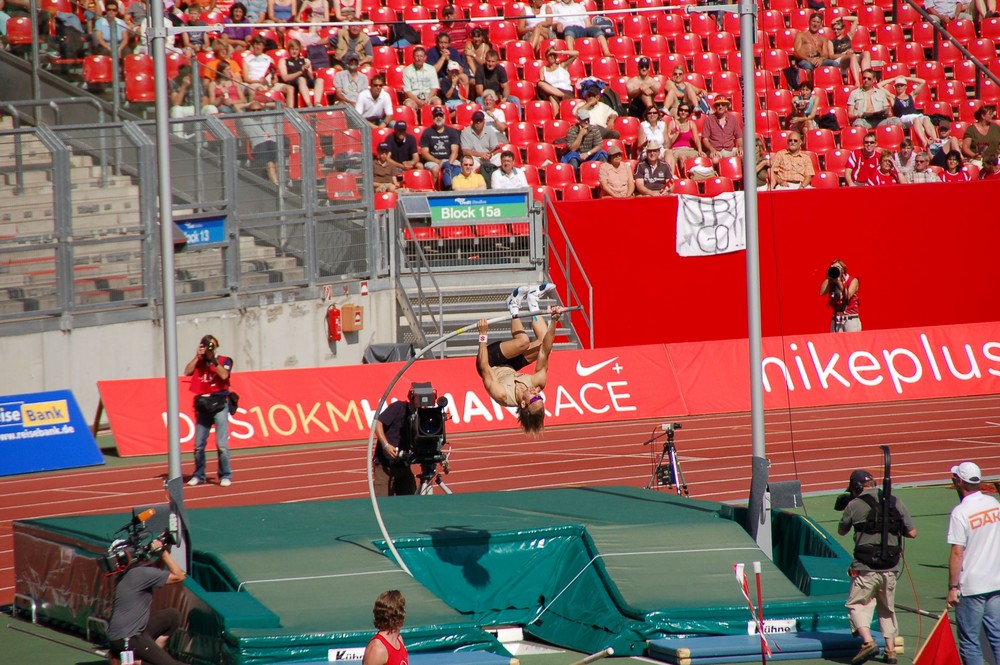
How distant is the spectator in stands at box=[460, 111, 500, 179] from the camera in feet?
72.2

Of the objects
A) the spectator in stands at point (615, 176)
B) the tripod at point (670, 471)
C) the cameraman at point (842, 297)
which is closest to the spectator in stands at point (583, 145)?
the spectator in stands at point (615, 176)

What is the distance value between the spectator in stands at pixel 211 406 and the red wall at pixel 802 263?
790 centimetres

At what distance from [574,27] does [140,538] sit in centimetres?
1747

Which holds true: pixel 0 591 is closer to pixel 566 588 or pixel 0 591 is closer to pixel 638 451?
pixel 566 588

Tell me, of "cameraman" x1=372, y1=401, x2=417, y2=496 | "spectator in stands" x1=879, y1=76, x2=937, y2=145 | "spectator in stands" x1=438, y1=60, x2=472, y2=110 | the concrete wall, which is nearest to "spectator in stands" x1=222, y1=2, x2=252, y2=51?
"spectator in stands" x1=438, y1=60, x2=472, y2=110

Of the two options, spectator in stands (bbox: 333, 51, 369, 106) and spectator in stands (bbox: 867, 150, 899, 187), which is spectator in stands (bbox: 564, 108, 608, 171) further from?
spectator in stands (bbox: 867, 150, 899, 187)

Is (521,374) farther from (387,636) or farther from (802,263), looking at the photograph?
(802,263)

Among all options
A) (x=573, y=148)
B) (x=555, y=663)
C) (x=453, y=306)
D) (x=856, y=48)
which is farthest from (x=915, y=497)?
(x=856, y=48)

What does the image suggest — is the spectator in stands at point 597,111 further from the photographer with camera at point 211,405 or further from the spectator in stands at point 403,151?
the photographer with camera at point 211,405

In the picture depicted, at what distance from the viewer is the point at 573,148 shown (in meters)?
23.0

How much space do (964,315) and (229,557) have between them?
17343mm

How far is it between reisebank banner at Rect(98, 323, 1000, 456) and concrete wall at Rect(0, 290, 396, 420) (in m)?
0.83

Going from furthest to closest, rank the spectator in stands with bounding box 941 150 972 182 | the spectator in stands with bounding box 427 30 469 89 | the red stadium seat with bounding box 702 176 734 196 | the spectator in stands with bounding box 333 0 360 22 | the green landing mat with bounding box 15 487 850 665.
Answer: the spectator in stands with bounding box 941 150 972 182 → the spectator in stands with bounding box 333 0 360 22 → the spectator in stands with bounding box 427 30 469 89 → the red stadium seat with bounding box 702 176 734 196 → the green landing mat with bounding box 15 487 850 665

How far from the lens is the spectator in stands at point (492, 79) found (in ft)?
77.2
